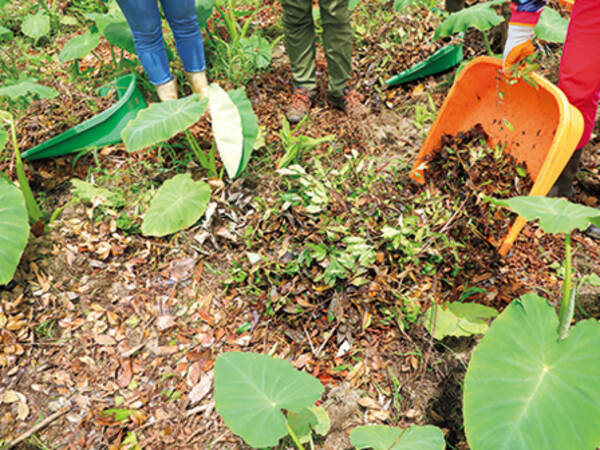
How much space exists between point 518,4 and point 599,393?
1.37 m

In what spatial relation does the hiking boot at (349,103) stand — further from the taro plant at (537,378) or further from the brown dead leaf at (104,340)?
the brown dead leaf at (104,340)

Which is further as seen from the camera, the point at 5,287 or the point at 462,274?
the point at 5,287

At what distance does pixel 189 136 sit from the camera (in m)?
2.06

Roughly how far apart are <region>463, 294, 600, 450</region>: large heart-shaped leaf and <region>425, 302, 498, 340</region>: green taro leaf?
15.3 inches

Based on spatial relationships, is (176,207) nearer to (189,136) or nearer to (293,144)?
(189,136)

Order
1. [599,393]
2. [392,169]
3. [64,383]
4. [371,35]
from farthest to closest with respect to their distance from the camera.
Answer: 1. [371,35]
2. [392,169]
3. [64,383]
4. [599,393]

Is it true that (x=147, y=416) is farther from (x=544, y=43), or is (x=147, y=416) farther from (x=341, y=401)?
(x=544, y=43)

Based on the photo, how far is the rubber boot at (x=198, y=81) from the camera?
2494 millimetres

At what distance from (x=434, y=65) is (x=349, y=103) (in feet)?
1.96

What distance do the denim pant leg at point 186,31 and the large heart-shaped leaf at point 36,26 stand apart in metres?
1.58

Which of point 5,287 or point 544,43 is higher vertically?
point 544,43

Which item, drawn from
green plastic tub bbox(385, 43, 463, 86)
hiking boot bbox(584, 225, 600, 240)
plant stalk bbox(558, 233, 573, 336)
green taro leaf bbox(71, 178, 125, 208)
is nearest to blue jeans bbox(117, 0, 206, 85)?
green taro leaf bbox(71, 178, 125, 208)

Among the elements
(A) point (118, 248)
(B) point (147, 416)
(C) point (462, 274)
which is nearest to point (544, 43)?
(C) point (462, 274)

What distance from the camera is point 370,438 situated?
1.17 metres
